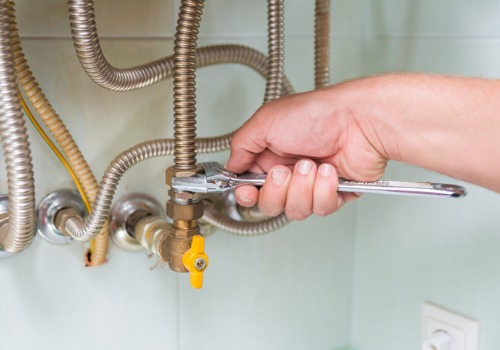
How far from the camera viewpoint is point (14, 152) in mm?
419

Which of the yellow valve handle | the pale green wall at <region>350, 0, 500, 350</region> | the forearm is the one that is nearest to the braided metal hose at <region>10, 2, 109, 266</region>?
the yellow valve handle

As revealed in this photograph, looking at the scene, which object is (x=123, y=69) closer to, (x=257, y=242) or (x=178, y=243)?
(x=178, y=243)

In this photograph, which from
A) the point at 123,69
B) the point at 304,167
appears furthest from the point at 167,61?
the point at 304,167

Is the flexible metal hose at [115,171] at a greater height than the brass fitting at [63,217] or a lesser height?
greater

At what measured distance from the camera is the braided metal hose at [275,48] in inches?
20.2

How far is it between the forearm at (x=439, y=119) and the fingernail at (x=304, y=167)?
5 centimetres

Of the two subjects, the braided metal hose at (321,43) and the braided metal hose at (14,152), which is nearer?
the braided metal hose at (14,152)

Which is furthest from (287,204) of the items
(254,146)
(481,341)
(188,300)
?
(481,341)

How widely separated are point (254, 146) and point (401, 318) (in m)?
0.33

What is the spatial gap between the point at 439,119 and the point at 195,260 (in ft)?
0.68

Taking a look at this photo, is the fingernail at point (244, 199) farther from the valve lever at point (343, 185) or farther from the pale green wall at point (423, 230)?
the pale green wall at point (423, 230)

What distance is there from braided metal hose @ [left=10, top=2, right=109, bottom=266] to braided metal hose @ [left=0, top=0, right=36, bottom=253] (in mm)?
22

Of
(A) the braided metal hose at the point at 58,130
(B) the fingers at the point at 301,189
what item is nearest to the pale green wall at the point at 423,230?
(B) the fingers at the point at 301,189

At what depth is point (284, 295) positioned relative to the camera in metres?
0.70
